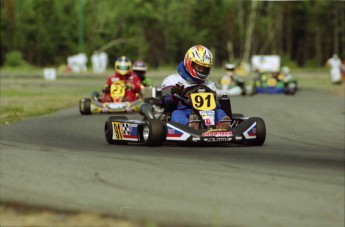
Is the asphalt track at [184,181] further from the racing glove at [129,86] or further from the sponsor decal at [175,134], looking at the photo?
the racing glove at [129,86]

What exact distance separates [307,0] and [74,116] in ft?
274

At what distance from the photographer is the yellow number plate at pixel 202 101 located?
1051 cm

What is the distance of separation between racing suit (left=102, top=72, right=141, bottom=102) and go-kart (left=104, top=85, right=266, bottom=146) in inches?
298

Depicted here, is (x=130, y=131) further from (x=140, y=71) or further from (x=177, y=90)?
(x=140, y=71)

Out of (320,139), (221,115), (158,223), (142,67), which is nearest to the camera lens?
(158,223)

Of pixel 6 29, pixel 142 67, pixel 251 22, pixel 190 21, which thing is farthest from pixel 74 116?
pixel 190 21

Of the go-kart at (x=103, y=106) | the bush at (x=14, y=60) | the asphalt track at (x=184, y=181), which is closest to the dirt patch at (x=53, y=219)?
the asphalt track at (x=184, y=181)

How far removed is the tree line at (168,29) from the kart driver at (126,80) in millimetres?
44258

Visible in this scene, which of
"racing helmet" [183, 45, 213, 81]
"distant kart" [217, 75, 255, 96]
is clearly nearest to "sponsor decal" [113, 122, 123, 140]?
"racing helmet" [183, 45, 213, 81]

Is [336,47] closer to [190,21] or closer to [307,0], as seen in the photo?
[307,0]

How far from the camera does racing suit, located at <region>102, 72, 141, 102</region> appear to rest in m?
19.0

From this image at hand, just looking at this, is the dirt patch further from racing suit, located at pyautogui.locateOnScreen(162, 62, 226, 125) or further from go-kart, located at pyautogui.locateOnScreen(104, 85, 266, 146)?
racing suit, located at pyautogui.locateOnScreen(162, 62, 226, 125)

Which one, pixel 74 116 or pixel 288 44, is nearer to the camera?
pixel 74 116

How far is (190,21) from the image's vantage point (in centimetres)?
9619
